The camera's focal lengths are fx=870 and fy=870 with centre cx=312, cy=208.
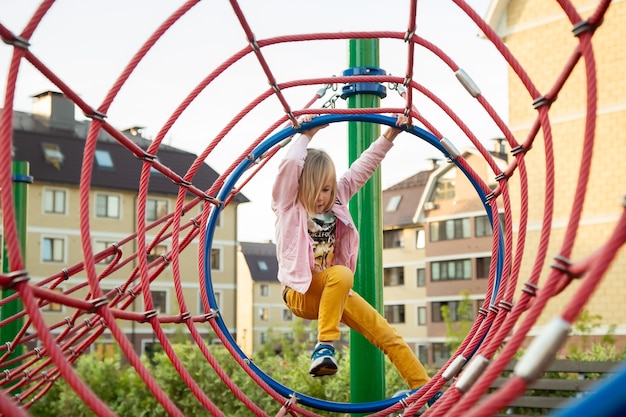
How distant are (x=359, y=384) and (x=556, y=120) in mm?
11496

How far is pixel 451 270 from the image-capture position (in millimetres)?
34094


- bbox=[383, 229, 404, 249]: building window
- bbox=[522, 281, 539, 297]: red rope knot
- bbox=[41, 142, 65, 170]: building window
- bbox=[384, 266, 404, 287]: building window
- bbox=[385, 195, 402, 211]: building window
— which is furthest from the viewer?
bbox=[385, 195, 402, 211]: building window

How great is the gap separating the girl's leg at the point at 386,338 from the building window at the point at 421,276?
33973 mm

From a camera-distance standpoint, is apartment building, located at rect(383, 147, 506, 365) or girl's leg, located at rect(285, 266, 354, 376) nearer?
girl's leg, located at rect(285, 266, 354, 376)

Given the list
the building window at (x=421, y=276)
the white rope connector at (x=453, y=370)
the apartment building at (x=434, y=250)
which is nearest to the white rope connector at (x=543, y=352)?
the white rope connector at (x=453, y=370)

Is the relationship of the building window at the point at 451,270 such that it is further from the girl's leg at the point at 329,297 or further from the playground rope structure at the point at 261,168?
the girl's leg at the point at 329,297

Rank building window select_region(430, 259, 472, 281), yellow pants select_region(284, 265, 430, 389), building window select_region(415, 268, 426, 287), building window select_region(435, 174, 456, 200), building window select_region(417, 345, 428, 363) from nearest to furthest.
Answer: yellow pants select_region(284, 265, 430, 389), building window select_region(430, 259, 472, 281), building window select_region(435, 174, 456, 200), building window select_region(417, 345, 428, 363), building window select_region(415, 268, 426, 287)

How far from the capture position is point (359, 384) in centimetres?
409

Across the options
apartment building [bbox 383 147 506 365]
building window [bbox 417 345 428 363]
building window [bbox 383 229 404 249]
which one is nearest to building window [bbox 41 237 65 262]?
apartment building [bbox 383 147 506 365]

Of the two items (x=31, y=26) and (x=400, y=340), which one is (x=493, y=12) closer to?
(x=400, y=340)

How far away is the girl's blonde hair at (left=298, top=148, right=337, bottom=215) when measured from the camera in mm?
3592

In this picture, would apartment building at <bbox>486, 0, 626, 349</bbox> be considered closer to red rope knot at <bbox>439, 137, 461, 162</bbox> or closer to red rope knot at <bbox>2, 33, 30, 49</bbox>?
red rope knot at <bbox>439, 137, 461, 162</bbox>

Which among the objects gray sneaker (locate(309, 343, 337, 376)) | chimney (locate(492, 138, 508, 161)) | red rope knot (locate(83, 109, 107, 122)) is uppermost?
chimney (locate(492, 138, 508, 161))

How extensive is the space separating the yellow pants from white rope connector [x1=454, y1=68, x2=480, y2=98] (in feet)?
2.95
